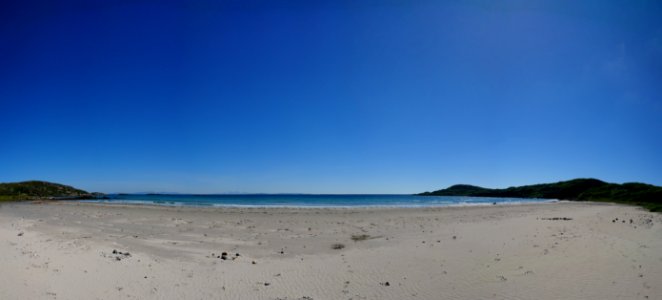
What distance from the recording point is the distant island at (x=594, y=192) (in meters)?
59.1

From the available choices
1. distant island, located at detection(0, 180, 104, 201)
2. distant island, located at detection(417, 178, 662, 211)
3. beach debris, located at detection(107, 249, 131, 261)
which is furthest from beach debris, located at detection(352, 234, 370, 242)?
distant island, located at detection(0, 180, 104, 201)

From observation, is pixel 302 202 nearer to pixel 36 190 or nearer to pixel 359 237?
pixel 359 237

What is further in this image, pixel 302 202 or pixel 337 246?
pixel 302 202

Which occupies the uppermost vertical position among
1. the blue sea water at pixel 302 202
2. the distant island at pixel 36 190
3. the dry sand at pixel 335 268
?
the distant island at pixel 36 190

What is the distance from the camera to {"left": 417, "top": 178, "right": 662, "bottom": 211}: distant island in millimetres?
59075

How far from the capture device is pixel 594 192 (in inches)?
3718

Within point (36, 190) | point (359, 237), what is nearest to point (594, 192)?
point (359, 237)

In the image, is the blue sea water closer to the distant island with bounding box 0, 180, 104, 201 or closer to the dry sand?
the distant island with bounding box 0, 180, 104, 201

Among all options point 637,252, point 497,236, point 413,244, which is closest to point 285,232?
point 413,244

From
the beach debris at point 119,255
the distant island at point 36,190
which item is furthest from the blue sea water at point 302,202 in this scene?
the beach debris at point 119,255

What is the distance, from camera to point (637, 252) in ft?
39.2

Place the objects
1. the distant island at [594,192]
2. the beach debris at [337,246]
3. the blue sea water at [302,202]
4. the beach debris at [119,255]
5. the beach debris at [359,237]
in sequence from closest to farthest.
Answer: the beach debris at [119,255] → the beach debris at [337,246] → the beach debris at [359,237] → the blue sea water at [302,202] → the distant island at [594,192]

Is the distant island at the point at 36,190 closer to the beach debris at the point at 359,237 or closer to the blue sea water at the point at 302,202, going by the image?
the blue sea water at the point at 302,202

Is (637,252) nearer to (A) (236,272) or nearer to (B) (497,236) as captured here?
(B) (497,236)
